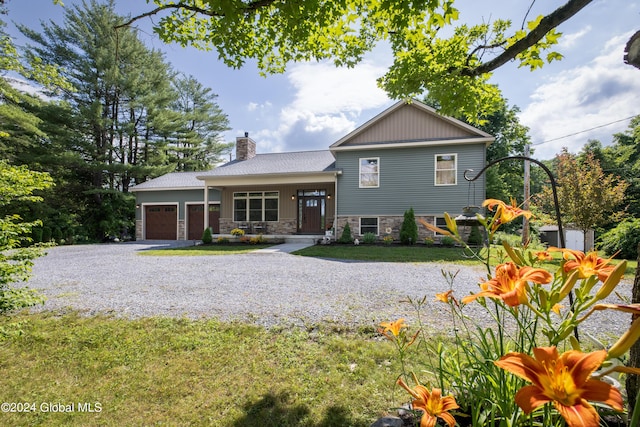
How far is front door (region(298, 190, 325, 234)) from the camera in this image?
14703mm

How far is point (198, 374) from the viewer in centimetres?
251

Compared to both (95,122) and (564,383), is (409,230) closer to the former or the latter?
(564,383)

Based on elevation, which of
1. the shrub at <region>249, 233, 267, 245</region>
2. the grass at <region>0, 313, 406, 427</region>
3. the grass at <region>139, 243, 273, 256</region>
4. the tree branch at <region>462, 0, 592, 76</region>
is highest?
the tree branch at <region>462, 0, 592, 76</region>

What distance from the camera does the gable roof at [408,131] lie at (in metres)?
12.1

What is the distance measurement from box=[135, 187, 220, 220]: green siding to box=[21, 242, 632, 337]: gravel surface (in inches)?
337

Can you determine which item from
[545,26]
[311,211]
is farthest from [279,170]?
[545,26]

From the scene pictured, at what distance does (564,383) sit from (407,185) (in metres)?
12.7

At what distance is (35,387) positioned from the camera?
2.39m

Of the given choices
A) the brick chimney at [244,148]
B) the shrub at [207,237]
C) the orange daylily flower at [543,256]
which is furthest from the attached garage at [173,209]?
the orange daylily flower at [543,256]

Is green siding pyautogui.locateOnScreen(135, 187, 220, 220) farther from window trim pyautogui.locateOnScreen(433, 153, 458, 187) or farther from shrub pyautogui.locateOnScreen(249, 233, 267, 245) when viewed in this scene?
window trim pyautogui.locateOnScreen(433, 153, 458, 187)

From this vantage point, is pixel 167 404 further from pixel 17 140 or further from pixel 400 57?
pixel 17 140

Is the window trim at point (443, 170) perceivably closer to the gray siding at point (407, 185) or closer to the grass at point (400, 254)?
the gray siding at point (407, 185)

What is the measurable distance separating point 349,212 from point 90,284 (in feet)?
32.1

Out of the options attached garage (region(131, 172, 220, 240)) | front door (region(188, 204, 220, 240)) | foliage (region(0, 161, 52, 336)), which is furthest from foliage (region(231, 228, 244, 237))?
foliage (region(0, 161, 52, 336))
